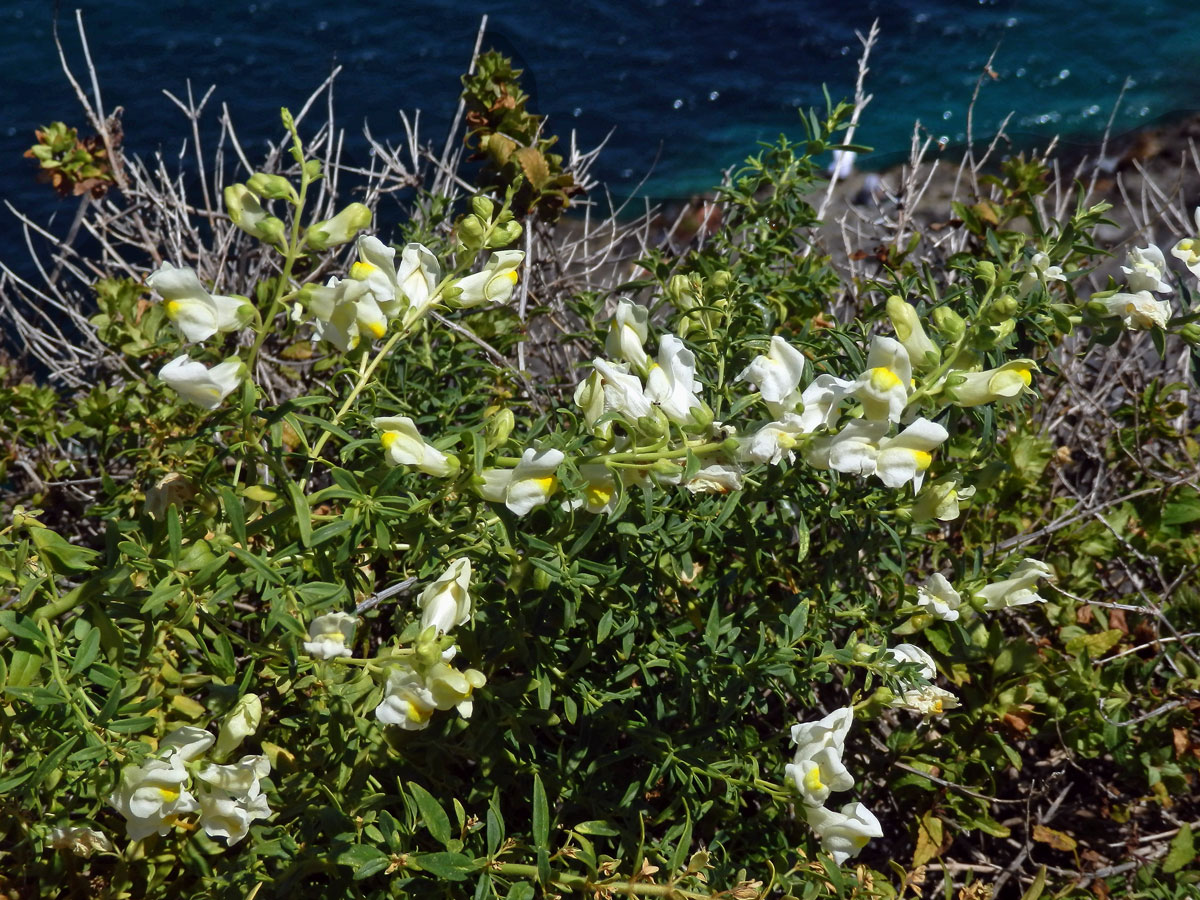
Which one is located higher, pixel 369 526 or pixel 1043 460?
pixel 369 526

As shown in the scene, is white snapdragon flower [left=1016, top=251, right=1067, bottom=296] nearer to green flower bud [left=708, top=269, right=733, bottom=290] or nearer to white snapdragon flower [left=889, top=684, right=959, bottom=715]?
green flower bud [left=708, top=269, right=733, bottom=290]

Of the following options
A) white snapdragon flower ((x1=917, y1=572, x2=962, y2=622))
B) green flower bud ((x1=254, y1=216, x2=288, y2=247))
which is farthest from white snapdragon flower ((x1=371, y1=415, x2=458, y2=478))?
white snapdragon flower ((x1=917, y1=572, x2=962, y2=622))

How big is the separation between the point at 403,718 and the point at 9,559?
2.36ft

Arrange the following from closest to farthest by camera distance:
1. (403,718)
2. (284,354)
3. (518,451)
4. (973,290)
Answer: (403,718), (518,451), (973,290), (284,354)

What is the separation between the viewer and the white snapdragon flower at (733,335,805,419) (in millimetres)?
1473

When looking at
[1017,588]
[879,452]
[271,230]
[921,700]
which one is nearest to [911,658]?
[921,700]

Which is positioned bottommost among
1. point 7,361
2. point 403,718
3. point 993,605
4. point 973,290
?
point 7,361

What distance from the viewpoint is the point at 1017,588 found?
1.91 meters

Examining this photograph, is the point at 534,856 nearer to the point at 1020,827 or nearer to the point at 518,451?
the point at 518,451

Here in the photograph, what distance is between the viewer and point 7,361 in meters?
3.72

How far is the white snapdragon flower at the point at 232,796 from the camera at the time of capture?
4.80 feet

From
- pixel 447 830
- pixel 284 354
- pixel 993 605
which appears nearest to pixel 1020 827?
pixel 993 605

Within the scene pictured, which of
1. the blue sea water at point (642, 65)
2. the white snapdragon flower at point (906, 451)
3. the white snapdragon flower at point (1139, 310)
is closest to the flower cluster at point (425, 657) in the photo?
the white snapdragon flower at point (906, 451)

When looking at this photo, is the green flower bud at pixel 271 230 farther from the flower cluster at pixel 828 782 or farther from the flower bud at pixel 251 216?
the flower cluster at pixel 828 782
